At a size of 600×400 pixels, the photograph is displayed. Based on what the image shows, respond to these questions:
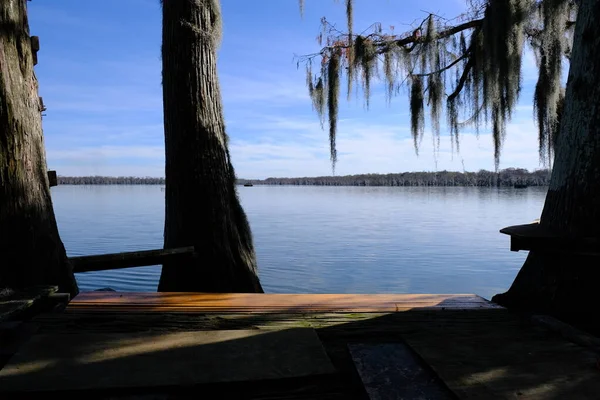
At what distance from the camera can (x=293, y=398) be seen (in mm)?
1712

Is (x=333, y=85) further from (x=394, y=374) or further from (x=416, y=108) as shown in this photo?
(x=394, y=374)

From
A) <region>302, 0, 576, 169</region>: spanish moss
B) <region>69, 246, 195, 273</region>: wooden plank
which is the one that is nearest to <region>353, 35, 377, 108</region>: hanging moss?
<region>302, 0, 576, 169</region>: spanish moss

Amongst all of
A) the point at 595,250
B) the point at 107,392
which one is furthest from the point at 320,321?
the point at 595,250

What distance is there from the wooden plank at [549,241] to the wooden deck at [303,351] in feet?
1.32

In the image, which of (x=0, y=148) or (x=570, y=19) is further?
(x=570, y=19)

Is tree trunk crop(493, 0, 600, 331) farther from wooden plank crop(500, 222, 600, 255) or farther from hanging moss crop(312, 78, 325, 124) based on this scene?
hanging moss crop(312, 78, 325, 124)

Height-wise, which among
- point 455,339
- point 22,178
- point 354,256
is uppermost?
point 22,178

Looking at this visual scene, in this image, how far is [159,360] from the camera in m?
1.94

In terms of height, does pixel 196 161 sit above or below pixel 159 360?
above

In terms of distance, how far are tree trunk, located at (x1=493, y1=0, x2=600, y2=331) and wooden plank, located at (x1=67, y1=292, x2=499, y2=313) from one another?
0.35 m

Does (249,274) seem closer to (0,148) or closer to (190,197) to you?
(190,197)

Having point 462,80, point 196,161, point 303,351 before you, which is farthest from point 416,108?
point 303,351

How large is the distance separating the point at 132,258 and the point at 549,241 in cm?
321

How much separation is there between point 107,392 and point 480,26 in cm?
608
